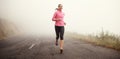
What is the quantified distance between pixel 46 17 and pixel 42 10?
1384cm

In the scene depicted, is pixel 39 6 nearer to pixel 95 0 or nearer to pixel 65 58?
pixel 95 0

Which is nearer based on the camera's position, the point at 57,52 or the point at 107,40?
the point at 57,52

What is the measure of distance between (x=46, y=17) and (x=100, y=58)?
11421 centimetres

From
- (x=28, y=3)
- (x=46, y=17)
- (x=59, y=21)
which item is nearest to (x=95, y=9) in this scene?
(x=46, y=17)

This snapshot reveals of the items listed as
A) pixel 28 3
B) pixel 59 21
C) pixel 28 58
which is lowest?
pixel 28 58

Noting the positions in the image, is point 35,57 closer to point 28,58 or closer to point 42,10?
point 28,58

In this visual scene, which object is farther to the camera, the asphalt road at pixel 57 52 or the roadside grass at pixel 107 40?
the roadside grass at pixel 107 40

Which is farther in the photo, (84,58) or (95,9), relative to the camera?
(95,9)

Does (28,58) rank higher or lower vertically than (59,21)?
lower

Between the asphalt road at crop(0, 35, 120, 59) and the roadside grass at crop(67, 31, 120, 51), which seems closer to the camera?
the asphalt road at crop(0, 35, 120, 59)

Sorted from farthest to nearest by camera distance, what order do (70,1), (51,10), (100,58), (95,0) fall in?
(70,1), (95,0), (51,10), (100,58)

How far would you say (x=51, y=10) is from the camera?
139125 millimetres

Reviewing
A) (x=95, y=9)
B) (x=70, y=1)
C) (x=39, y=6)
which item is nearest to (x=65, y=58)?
(x=95, y=9)

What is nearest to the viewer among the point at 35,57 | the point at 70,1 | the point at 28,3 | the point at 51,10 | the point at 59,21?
the point at 35,57
